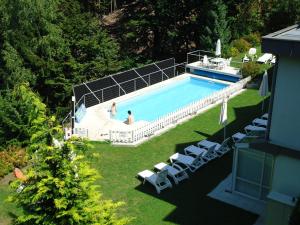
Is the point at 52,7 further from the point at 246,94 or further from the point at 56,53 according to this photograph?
the point at 246,94

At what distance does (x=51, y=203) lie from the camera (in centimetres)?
897

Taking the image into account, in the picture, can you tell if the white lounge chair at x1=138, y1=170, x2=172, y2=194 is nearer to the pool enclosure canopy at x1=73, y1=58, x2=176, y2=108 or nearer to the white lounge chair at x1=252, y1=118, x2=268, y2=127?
the white lounge chair at x1=252, y1=118, x2=268, y2=127

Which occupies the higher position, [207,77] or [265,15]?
[265,15]

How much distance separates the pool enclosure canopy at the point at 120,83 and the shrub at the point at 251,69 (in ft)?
19.0

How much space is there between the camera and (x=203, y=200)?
50.3 ft

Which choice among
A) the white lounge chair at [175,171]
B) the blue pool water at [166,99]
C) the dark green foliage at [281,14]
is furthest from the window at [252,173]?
the dark green foliage at [281,14]

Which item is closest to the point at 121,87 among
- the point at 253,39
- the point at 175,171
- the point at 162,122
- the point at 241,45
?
the point at 162,122

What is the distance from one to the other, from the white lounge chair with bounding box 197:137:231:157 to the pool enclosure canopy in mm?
9409

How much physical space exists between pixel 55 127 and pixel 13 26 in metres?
23.1

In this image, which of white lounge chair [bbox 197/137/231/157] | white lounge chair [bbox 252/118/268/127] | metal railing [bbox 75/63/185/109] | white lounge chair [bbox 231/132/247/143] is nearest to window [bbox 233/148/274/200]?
white lounge chair [bbox 197/137/231/157]

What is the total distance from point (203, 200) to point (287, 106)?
537cm

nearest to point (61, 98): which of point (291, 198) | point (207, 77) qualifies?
point (207, 77)

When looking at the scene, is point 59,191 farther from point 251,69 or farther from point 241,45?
point 241,45

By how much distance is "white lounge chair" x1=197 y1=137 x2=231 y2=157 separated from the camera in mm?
18594
